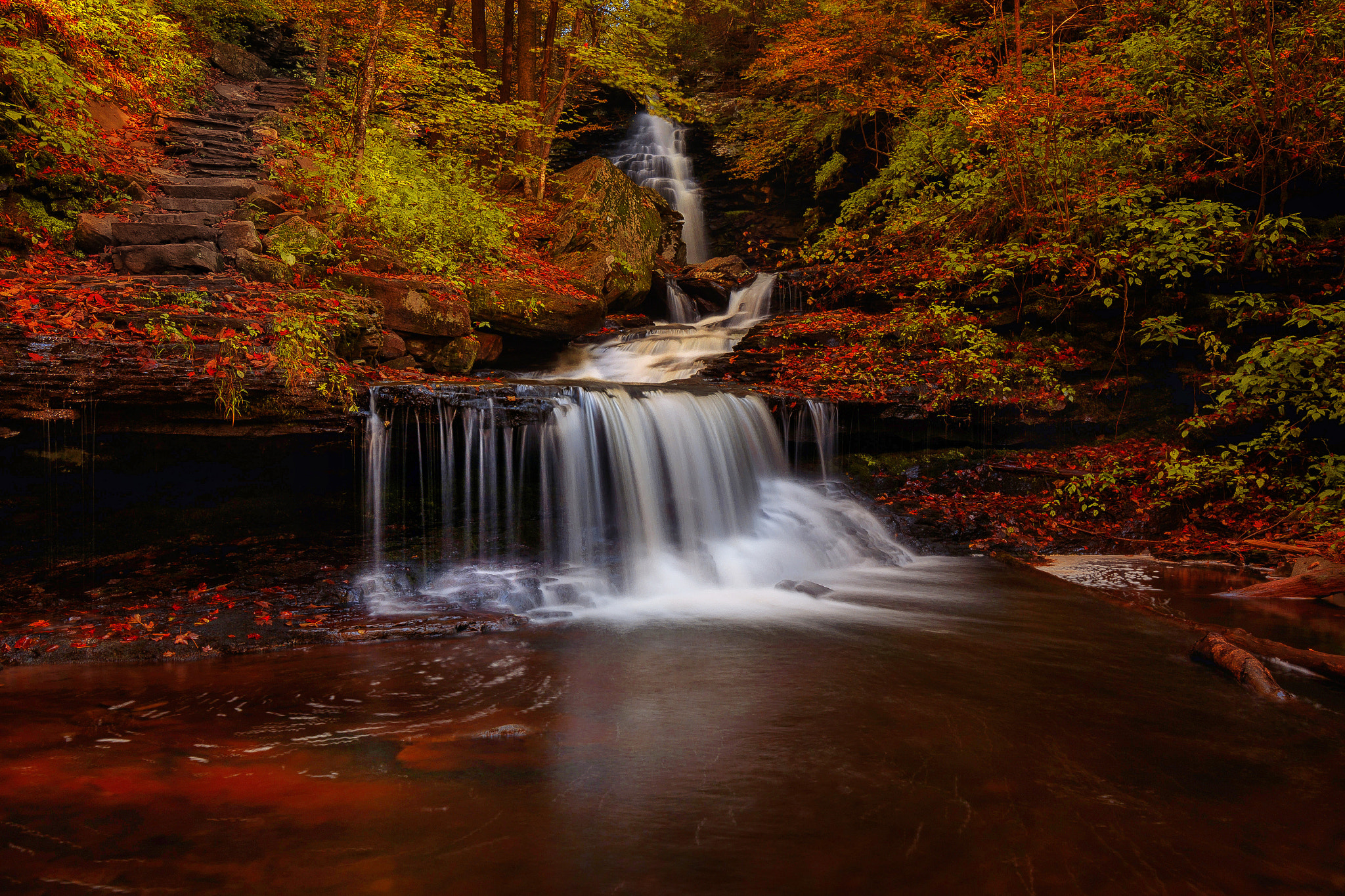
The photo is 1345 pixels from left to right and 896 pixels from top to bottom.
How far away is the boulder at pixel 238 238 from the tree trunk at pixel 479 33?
823 cm

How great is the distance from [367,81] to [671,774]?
11980mm

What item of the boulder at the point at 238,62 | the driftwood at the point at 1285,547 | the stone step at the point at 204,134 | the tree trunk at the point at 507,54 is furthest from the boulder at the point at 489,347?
the boulder at the point at 238,62

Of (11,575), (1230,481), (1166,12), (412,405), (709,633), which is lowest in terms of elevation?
(709,633)

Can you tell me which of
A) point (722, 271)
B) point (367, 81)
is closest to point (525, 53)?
point (367, 81)

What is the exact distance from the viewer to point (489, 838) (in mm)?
2992

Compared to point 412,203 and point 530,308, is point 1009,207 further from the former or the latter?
point 412,203

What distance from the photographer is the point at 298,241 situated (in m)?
9.12

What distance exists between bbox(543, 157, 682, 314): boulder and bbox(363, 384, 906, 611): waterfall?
185 inches

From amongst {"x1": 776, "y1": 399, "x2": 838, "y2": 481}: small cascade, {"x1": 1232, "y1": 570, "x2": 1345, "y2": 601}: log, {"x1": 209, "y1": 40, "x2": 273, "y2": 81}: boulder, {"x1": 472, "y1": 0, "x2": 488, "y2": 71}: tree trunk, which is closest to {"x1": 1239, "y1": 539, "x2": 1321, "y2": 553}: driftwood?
{"x1": 1232, "y1": 570, "x2": 1345, "y2": 601}: log

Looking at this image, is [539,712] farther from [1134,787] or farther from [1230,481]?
[1230,481]

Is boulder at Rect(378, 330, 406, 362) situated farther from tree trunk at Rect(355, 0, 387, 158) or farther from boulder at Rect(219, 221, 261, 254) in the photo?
tree trunk at Rect(355, 0, 387, 158)

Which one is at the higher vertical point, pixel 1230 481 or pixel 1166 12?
Result: pixel 1166 12

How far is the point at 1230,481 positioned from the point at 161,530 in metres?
11.8

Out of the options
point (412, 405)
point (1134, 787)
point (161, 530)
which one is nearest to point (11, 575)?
point (161, 530)
